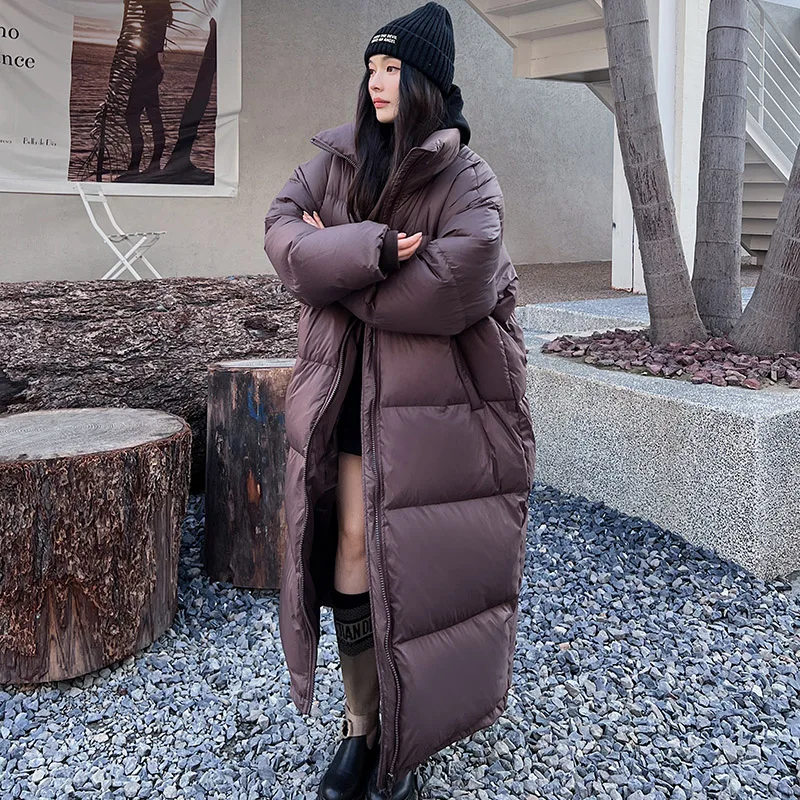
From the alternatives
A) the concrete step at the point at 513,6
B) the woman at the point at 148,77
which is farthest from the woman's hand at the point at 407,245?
the woman at the point at 148,77

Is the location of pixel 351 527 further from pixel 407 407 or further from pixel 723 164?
pixel 723 164

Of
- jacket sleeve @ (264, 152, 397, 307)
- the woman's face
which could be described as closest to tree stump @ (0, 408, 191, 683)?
jacket sleeve @ (264, 152, 397, 307)

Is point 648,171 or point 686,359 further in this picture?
point 648,171

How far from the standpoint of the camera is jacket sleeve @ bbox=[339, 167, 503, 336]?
134 centimetres

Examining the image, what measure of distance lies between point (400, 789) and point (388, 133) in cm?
114


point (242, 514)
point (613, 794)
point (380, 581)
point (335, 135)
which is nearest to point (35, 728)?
point (242, 514)

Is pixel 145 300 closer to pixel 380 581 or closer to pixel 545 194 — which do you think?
pixel 380 581

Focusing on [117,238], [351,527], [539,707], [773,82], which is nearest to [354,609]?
[351,527]

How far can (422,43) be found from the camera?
1370mm

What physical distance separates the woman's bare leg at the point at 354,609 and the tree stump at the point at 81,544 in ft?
2.24

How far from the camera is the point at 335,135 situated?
1.50m

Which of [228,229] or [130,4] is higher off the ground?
[130,4]

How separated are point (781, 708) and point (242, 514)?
1419 mm

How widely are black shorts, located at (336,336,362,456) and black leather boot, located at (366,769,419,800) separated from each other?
60cm
